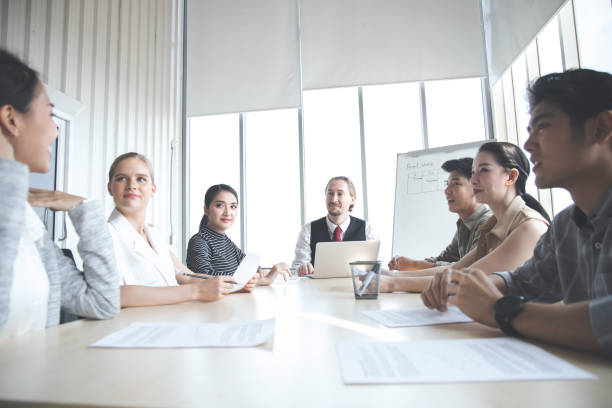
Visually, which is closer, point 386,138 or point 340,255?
point 340,255

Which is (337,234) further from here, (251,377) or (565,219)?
(251,377)

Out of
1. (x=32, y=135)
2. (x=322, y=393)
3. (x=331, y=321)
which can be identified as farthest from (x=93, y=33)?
(x=322, y=393)

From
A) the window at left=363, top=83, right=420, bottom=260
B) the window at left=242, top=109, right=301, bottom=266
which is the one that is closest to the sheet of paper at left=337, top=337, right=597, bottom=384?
the window at left=363, top=83, right=420, bottom=260

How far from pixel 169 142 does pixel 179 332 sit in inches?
146

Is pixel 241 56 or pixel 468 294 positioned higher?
pixel 241 56

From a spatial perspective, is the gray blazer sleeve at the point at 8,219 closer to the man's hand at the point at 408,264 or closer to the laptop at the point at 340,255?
the laptop at the point at 340,255

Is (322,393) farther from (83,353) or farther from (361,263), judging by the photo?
(361,263)

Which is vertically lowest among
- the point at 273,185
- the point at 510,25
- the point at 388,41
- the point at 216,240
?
the point at 216,240

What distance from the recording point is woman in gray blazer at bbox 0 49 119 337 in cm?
87

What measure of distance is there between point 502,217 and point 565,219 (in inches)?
23.1

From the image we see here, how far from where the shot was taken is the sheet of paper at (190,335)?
669 mm

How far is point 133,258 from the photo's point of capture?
151 cm

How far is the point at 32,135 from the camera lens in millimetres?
957

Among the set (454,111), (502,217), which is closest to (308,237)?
(502,217)
